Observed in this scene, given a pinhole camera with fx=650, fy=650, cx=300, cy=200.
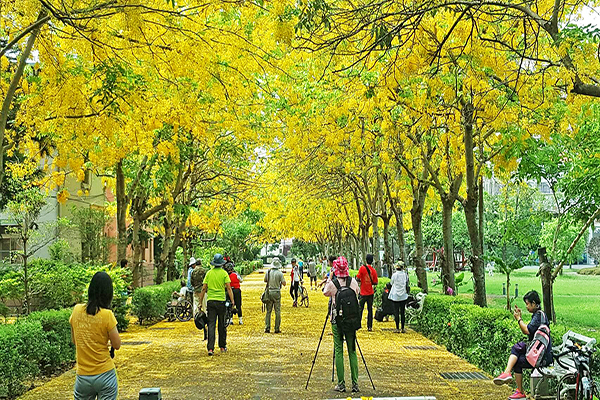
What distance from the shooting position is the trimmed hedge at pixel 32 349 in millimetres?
8336

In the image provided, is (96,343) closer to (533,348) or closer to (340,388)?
(340,388)

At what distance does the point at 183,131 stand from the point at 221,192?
9250 millimetres

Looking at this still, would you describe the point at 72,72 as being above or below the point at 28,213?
above

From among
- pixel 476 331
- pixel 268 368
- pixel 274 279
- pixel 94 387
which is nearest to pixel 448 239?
pixel 274 279

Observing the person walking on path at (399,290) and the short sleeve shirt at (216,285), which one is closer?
the short sleeve shirt at (216,285)

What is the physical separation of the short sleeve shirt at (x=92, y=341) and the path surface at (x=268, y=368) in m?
3.35

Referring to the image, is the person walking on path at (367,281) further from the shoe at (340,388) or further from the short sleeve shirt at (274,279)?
the shoe at (340,388)

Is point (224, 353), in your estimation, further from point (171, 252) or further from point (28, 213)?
point (171, 252)

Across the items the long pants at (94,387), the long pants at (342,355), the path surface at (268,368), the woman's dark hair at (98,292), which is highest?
the woman's dark hair at (98,292)

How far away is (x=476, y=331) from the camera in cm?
1088

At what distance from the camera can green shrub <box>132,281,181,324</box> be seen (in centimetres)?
1734

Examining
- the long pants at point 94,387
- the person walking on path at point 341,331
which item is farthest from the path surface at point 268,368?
the long pants at point 94,387

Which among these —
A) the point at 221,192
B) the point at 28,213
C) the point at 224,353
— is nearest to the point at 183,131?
the point at 28,213

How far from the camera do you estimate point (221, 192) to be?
2405 centimetres
